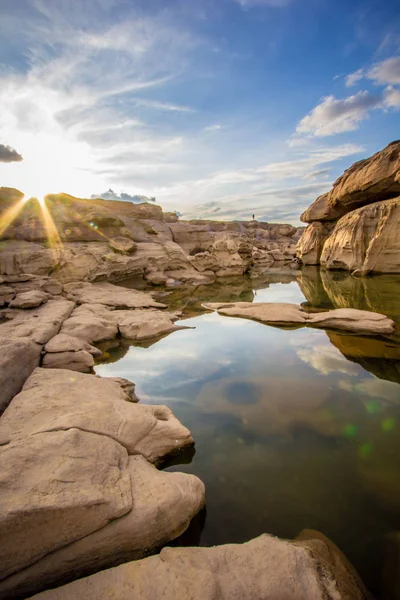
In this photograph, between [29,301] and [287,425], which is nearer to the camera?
[287,425]

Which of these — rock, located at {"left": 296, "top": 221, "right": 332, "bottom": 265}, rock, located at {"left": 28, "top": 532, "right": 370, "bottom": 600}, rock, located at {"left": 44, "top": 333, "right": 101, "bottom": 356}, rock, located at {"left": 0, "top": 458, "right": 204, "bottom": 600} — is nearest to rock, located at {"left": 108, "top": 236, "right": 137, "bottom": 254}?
rock, located at {"left": 44, "top": 333, "right": 101, "bottom": 356}

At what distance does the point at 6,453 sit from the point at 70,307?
7.48 m

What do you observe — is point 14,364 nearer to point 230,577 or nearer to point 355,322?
point 230,577

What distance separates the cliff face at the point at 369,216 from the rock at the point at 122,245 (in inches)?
588

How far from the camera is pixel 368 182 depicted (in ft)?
62.8

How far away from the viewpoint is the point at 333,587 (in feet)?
6.39

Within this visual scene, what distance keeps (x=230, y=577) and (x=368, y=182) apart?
22311 millimetres

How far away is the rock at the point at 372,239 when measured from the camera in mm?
18031

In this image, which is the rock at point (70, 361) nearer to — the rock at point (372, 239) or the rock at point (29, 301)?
the rock at point (29, 301)

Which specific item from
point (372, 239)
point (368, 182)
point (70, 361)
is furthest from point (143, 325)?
point (368, 182)

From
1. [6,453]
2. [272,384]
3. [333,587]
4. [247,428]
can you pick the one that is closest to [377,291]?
[272,384]

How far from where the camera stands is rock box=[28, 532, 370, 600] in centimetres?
180

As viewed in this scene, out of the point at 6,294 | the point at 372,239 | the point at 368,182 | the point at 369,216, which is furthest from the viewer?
the point at 369,216

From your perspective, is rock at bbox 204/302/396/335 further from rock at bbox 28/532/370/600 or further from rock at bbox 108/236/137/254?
rock at bbox 108/236/137/254
